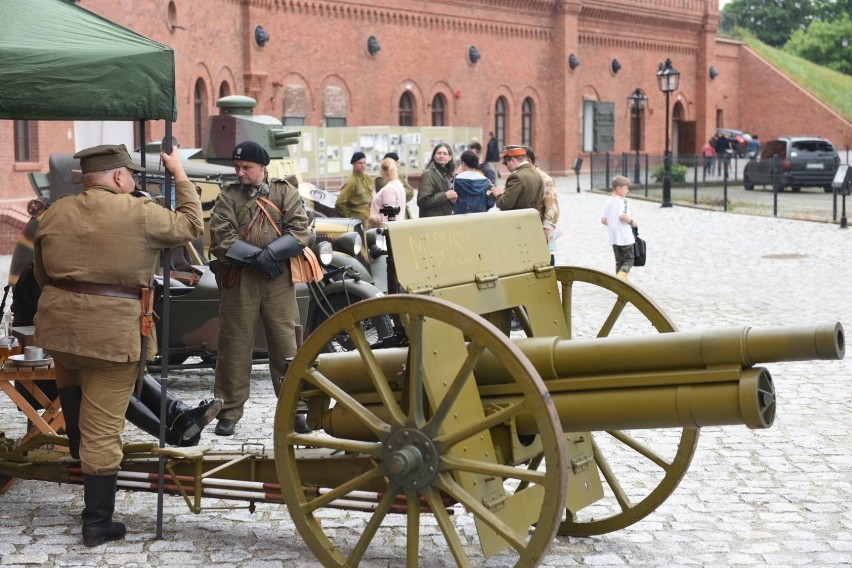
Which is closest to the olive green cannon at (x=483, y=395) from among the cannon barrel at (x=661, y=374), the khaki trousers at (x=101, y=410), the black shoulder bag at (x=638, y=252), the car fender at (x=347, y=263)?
the cannon barrel at (x=661, y=374)

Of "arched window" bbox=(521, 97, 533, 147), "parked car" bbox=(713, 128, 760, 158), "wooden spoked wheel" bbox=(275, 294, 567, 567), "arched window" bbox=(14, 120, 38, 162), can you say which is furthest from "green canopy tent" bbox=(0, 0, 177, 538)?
"parked car" bbox=(713, 128, 760, 158)

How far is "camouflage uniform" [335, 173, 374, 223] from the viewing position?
50.3 ft

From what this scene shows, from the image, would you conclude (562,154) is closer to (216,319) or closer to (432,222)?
(216,319)

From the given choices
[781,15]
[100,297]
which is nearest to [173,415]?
[100,297]

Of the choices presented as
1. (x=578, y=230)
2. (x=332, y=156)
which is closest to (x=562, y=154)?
(x=332, y=156)

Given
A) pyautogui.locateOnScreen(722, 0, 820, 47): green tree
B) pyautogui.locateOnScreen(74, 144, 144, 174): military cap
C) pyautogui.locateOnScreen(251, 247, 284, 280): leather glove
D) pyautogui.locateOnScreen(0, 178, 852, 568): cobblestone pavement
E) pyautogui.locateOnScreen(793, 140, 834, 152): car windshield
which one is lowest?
pyautogui.locateOnScreen(0, 178, 852, 568): cobblestone pavement

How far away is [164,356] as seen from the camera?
6227 mm

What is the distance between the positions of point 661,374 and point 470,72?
3911cm

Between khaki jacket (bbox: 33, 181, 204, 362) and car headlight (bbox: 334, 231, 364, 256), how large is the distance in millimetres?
5445

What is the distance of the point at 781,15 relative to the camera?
8981 centimetres

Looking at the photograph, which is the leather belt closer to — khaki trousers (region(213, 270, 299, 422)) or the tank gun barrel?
khaki trousers (region(213, 270, 299, 422))

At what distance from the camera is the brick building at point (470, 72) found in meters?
28.8

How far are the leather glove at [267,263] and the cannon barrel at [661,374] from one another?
8.59ft

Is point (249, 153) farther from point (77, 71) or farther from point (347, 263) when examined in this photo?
point (347, 263)
